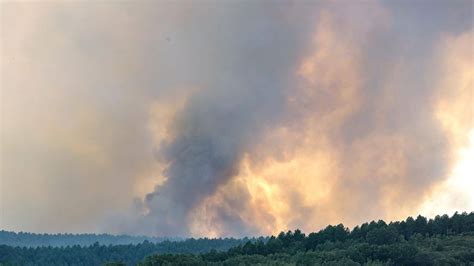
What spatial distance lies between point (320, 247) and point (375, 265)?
49.2 m

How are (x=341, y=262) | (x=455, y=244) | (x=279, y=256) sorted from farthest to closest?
(x=279, y=256) < (x=455, y=244) < (x=341, y=262)

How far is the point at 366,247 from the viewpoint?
131 m

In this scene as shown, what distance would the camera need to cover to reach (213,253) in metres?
155

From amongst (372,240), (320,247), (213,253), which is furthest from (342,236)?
(213,253)

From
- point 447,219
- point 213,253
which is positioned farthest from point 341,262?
point 447,219

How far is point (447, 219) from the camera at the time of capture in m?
182

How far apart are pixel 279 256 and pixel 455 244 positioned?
3587 centimetres

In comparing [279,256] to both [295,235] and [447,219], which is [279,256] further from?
[447,219]

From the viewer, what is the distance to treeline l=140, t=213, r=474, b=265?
121 meters

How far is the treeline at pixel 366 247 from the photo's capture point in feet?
395

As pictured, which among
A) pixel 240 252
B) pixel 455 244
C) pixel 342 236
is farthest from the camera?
pixel 342 236

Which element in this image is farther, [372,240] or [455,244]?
[372,240]

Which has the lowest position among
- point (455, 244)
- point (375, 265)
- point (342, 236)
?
point (375, 265)

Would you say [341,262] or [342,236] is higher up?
[342,236]
